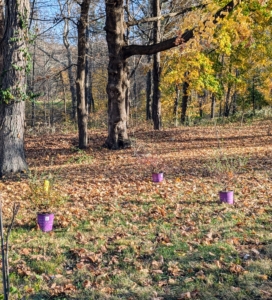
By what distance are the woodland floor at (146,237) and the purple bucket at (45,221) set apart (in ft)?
0.41

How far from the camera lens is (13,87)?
27.4ft

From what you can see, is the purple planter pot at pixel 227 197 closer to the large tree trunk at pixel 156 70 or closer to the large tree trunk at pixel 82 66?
the large tree trunk at pixel 82 66

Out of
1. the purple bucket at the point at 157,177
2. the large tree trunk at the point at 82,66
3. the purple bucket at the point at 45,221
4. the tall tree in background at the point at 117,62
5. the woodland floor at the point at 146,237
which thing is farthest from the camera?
the large tree trunk at the point at 82,66

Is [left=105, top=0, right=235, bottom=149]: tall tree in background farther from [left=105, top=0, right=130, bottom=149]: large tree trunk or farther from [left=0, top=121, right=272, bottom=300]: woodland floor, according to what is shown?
[left=0, top=121, right=272, bottom=300]: woodland floor

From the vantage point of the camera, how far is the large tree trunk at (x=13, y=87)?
811cm

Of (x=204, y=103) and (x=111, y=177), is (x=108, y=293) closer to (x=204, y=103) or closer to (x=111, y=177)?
(x=111, y=177)

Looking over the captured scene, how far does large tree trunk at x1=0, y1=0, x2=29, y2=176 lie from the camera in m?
8.11

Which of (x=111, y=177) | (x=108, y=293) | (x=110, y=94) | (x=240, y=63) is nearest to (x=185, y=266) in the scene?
(x=108, y=293)

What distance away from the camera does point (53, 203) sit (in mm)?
6160

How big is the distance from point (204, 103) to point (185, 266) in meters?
32.3

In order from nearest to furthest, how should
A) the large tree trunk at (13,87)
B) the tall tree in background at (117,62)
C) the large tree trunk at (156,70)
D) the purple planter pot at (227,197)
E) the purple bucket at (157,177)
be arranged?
the purple planter pot at (227,197) < the purple bucket at (157,177) < the large tree trunk at (13,87) < the tall tree in background at (117,62) < the large tree trunk at (156,70)

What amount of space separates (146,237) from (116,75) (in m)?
7.91

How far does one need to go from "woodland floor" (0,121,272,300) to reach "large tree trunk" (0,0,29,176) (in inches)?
28.6

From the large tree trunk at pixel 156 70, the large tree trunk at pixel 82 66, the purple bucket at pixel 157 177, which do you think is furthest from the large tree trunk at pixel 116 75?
the purple bucket at pixel 157 177
